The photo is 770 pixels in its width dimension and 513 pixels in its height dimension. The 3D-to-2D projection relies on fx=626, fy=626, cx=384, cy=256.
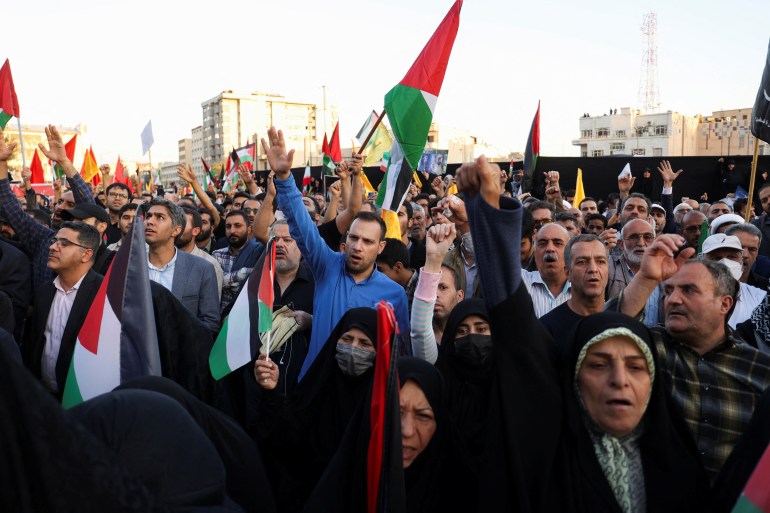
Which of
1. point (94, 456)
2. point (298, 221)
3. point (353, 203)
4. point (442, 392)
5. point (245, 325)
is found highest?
point (353, 203)

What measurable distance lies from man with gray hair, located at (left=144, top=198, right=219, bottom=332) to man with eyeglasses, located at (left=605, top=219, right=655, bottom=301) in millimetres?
2769

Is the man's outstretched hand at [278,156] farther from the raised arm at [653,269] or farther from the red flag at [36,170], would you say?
the red flag at [36,170]

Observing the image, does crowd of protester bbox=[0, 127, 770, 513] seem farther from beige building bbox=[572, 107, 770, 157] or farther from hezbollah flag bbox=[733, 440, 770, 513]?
beige building bbox=[572, 107, 770, 157]

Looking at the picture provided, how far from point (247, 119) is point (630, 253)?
102 m

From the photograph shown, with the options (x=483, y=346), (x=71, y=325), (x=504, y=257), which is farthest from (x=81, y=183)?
(x=504, y=257)

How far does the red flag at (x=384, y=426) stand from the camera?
76.9 inches

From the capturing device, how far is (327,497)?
7.10ft

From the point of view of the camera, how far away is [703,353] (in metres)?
2.42

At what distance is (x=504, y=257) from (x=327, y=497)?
41.5 inches

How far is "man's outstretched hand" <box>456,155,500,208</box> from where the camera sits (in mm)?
1795

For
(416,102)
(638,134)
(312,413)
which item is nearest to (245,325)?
(312,413)

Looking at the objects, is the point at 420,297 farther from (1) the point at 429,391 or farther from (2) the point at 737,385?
(2) the point at 737,385

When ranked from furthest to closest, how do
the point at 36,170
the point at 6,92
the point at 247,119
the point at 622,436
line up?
the point at 247,119
the point at 36,170
the point at 6,92
the point at 622,436

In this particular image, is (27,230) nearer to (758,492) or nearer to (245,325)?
(245,325)
